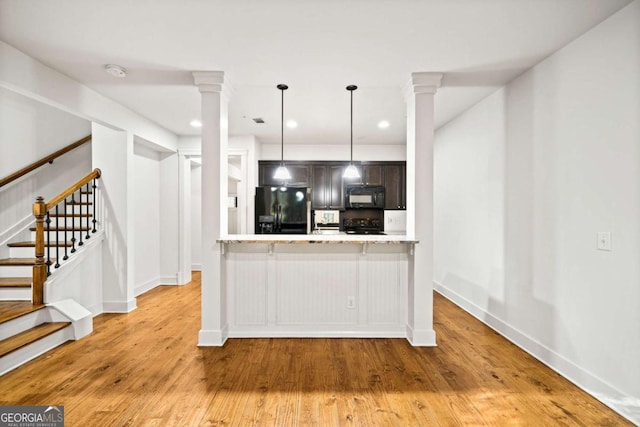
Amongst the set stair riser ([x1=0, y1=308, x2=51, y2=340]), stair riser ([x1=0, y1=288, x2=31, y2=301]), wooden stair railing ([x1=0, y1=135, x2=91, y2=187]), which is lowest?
stair riser ([x1=0, y1=308, x2=51, y2=340])

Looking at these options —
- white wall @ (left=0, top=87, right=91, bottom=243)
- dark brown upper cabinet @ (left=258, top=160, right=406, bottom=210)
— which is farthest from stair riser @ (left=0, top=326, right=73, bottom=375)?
dark brown upper cabinet @ (left=258, top=160, right=406, bottom=210)

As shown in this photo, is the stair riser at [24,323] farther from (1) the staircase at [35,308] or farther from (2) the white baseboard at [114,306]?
(2) the white baseboard at [114,306]

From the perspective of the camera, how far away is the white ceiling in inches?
80.8

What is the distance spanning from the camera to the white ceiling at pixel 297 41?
205cm

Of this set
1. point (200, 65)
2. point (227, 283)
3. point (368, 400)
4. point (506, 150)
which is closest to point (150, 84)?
point (200, 65)

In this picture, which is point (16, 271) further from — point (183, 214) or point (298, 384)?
point (298, 384)

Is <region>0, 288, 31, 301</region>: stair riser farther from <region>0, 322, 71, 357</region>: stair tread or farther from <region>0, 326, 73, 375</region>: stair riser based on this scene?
<region>0, 326, 73, 375</region>: stair riser

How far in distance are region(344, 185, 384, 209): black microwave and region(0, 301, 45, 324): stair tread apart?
4252 mm

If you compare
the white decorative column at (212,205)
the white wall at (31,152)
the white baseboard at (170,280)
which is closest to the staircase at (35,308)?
the white wall at (31,152)

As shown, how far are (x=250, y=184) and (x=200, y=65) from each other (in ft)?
8.89

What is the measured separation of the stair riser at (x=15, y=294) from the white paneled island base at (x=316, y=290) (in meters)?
2.17

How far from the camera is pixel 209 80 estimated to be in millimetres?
2975

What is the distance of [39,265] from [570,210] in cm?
482

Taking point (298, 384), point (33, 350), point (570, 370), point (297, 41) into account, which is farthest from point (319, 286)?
point (33, 350)
